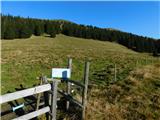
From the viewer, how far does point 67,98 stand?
9898 millimetres

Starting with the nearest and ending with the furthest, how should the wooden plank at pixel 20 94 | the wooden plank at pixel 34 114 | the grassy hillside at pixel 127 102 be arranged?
1. the wooden plank at pixel 20 94
2. the wooden plank at pixel 34 114
3. the grassy hillside at pixel 127 102

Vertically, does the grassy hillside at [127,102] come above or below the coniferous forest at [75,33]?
below

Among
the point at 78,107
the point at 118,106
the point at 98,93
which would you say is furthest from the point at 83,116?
the point at 98,93

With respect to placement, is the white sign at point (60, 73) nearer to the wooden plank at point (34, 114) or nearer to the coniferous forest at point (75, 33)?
the wooden plank at point (34, 114)

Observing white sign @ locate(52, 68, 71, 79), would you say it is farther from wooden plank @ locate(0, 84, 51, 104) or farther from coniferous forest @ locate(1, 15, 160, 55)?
coniferous forest @ locate(1, 15, 160, 55)

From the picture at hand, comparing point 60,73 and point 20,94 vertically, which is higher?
point 60,73

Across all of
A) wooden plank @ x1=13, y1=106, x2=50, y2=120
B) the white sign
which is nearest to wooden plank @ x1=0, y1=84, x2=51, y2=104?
wooden plank @ x1=13, y1=106, x2=50, y2=120

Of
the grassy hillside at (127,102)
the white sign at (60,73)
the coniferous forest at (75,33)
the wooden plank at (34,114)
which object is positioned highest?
the coniferous forest at (75,33)

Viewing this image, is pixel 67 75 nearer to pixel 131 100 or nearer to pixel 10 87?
pixel 131 100

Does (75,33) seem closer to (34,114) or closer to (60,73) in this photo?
(60,73)

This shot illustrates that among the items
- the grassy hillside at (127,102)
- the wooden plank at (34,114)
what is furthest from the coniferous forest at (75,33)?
the wooden plank at (34,114)

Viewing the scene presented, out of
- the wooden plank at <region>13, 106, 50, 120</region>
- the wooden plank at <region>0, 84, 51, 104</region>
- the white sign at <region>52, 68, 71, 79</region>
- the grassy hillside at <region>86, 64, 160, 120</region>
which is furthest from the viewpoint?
the white sign at <region>52, 68, 71, 79</region>

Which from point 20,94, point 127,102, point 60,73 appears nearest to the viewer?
point 20,94

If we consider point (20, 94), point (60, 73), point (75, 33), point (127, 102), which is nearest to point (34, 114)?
point (20, 94)
